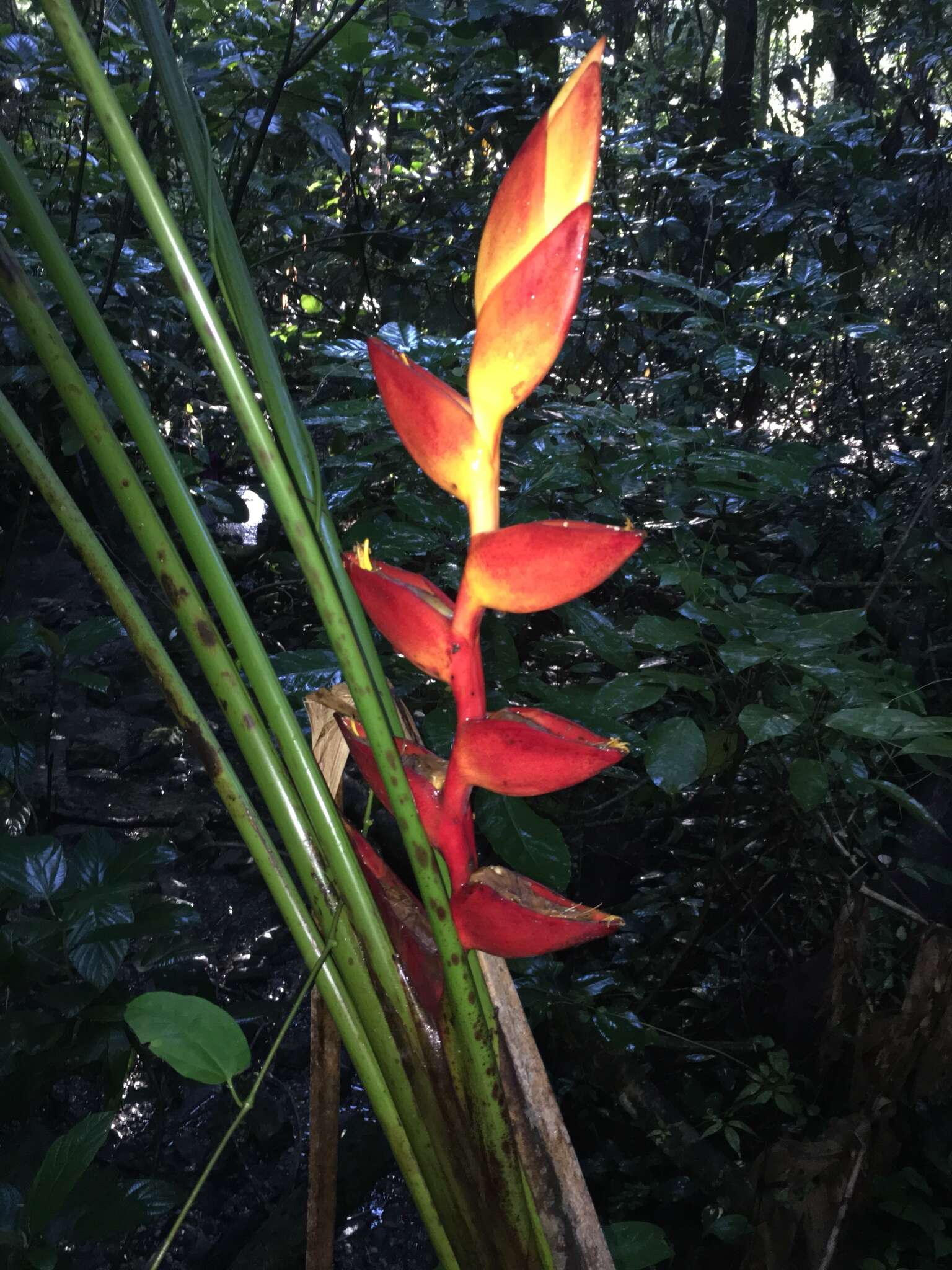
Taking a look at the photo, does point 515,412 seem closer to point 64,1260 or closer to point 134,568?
point 134,568

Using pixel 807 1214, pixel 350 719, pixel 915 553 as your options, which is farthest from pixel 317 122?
pixel 807 1214

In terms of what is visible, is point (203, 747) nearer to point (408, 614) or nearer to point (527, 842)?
point (408, 614)

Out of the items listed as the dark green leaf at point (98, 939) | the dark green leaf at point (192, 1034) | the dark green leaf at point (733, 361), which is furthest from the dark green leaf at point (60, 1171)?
the dark green leaf at point (733, 361)

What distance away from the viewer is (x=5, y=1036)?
79 cm

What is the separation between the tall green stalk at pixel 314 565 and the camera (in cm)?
27

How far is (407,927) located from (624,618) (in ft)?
3.97

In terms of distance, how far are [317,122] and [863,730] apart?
5.04 feet

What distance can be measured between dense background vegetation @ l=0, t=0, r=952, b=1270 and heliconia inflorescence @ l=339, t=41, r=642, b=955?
0.41m

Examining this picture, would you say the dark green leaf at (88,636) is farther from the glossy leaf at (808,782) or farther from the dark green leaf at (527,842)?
the glossy leaf at (808,782)

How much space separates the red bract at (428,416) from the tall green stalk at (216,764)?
0.12 metres

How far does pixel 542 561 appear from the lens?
282 millimetres

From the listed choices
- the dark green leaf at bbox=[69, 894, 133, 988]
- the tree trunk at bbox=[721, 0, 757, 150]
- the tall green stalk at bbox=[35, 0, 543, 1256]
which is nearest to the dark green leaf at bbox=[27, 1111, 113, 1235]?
the dark green leaf at bbox=[69, 894, 133, 988]

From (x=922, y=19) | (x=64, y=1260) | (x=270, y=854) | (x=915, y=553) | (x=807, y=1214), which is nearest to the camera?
(x=270, y=854)

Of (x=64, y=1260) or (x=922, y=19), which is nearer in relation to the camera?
(x=64, y=1260)
